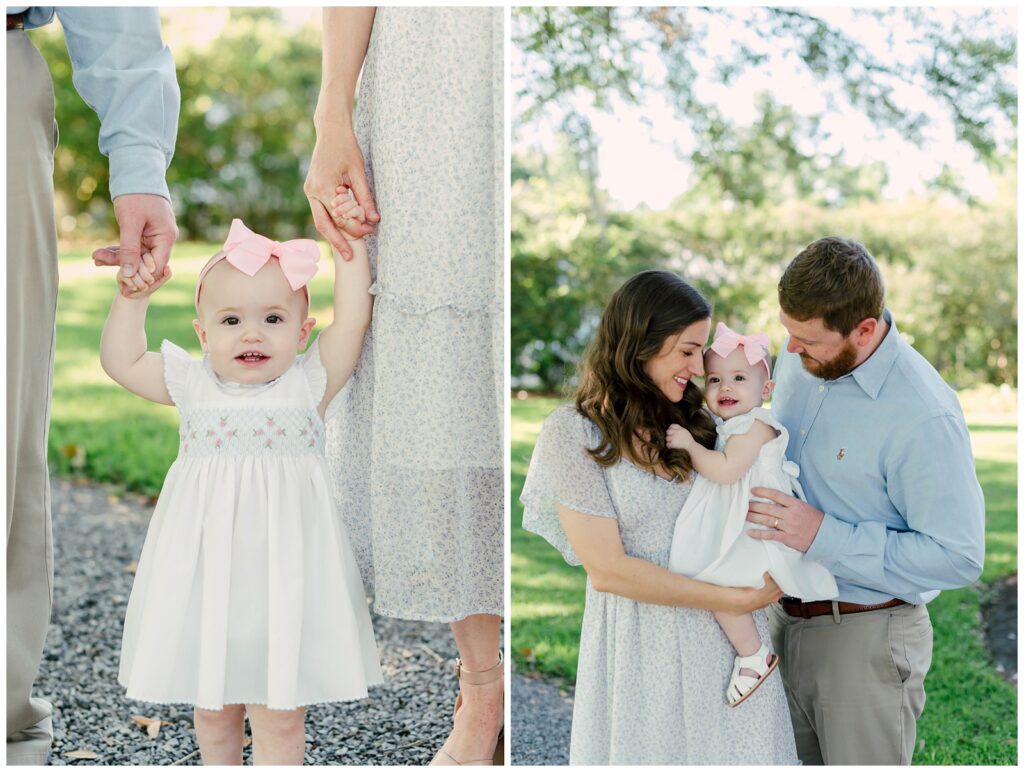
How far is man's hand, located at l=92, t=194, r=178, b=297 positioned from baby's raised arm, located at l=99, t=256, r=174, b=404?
0.09 feet

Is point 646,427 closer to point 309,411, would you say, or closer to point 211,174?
point 309,411

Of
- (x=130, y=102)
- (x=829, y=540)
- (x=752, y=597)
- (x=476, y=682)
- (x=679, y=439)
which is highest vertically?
(x=130, y=102)

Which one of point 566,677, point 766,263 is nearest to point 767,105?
point 766,263

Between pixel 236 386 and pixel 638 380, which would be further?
pixel 638 380

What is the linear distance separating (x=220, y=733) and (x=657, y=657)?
2.97ft


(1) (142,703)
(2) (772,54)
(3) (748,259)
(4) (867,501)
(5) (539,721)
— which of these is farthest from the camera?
(3) (748,259)

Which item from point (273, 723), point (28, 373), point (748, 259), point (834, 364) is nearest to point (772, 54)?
point (748, 259)

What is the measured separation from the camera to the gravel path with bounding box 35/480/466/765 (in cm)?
329

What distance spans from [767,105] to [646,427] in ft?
18.3

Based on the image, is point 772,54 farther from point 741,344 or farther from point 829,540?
point 829,540

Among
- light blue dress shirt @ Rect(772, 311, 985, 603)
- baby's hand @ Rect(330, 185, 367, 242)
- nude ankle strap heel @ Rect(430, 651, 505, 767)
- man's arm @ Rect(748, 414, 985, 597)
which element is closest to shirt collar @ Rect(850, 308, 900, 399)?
light blue dress shirt @ Rect(772, 311, 985, 603)

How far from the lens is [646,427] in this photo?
2412mm

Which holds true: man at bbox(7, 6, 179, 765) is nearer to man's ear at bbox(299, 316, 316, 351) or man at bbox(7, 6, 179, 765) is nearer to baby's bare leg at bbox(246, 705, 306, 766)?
man's ear at bbox(299, 316, 316, 351)

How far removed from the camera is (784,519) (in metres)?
2.41
